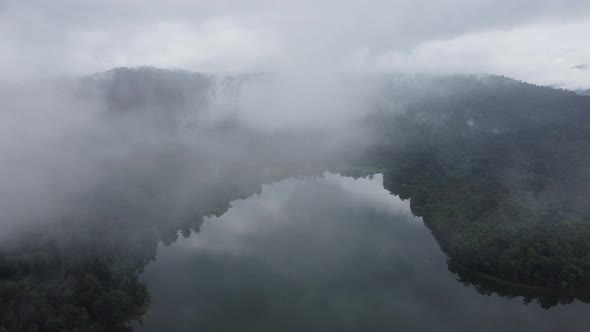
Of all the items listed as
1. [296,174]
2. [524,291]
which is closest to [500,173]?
[524,291]

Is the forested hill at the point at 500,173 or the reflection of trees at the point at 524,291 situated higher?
the forested hill at the point at 500,173

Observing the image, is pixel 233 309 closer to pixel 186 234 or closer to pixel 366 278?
pixel 366 278

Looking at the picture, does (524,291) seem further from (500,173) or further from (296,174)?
(296,174)

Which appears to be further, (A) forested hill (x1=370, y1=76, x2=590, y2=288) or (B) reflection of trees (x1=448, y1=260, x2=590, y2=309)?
(A) forested hill (x1=370, y1=76, x2=590, y2=288)

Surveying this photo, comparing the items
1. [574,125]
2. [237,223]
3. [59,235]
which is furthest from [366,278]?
[574,125]

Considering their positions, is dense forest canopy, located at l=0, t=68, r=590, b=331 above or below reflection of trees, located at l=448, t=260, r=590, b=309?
above
